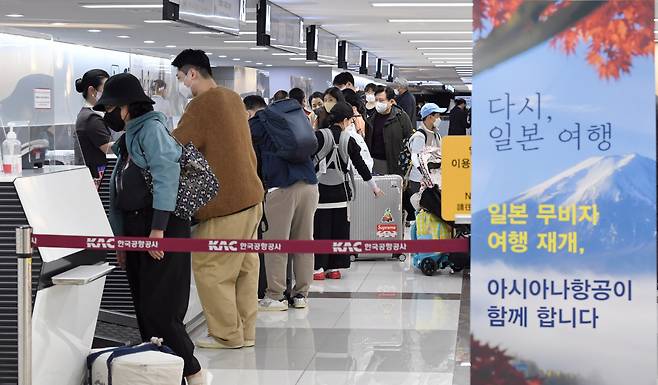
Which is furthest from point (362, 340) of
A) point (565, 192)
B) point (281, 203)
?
point (565, 192)

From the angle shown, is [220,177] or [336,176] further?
[336,176]

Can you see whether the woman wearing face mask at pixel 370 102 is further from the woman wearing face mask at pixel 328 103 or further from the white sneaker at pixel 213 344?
the white sneaker at pixel 213 344

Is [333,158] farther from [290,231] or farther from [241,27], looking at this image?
[241,27]

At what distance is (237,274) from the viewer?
241 inches

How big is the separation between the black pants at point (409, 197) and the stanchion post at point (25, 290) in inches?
295

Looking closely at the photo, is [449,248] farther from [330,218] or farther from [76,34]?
[76,34]

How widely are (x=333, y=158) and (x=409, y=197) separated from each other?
3719mm

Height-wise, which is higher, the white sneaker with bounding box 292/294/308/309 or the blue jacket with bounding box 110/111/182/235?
the blue jacket with bounding box 110/111/182/235

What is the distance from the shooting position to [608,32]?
10.9ft

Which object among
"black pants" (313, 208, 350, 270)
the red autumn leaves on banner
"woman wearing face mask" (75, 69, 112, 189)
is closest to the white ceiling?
"black pants" (313, 208, 350, 270)

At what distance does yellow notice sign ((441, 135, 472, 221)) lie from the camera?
3613 millimetres

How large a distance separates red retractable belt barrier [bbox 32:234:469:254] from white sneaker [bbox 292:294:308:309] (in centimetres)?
347

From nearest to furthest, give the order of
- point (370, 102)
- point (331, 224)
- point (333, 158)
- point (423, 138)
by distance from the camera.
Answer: point (333, 158) < point (331, 224) < point (423, 138) < point (370, 102)

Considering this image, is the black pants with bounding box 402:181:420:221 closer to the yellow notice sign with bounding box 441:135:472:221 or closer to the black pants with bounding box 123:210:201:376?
the black pants with bounding box 123:210:201:376
